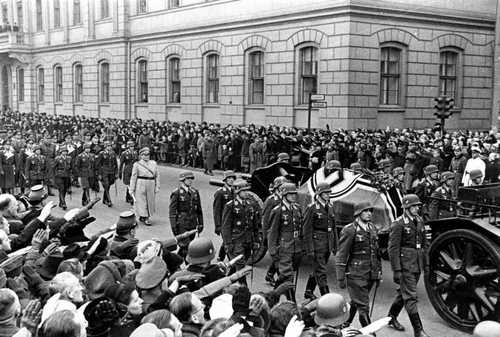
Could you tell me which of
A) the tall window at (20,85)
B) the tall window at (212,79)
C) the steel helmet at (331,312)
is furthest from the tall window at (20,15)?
the steel helmet at (331,312)

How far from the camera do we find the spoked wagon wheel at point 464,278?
304 inches

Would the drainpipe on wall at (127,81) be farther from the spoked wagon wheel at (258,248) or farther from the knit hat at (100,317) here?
the knit hat at (100,317)

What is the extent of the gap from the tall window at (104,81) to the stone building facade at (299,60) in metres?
0.82

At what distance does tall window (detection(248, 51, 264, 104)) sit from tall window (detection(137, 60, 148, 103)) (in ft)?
30.7

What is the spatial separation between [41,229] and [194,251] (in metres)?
1.88

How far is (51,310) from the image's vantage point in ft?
16.3

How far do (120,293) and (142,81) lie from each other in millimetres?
32213

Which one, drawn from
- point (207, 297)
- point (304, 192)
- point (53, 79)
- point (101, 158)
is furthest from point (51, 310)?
point (53, 79)

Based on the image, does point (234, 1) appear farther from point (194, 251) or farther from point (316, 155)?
point (194, 251)

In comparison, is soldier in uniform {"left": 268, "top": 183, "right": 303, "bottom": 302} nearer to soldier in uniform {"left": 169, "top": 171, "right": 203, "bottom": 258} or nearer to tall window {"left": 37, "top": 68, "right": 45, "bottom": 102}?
soldier in uniform {"left": 169, "top": 171, "right": 203, "bottom": 258}

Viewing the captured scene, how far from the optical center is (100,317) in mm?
4785

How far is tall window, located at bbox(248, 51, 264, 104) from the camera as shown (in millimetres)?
28500

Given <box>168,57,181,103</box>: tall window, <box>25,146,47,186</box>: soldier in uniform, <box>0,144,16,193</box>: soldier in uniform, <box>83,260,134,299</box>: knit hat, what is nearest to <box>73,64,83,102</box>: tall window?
<box>168,57,181,103</box>: tall window

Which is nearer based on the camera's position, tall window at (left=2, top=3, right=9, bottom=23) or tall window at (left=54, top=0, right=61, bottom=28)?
tall window at (left=54, top=0, right=61, bottom=28)
